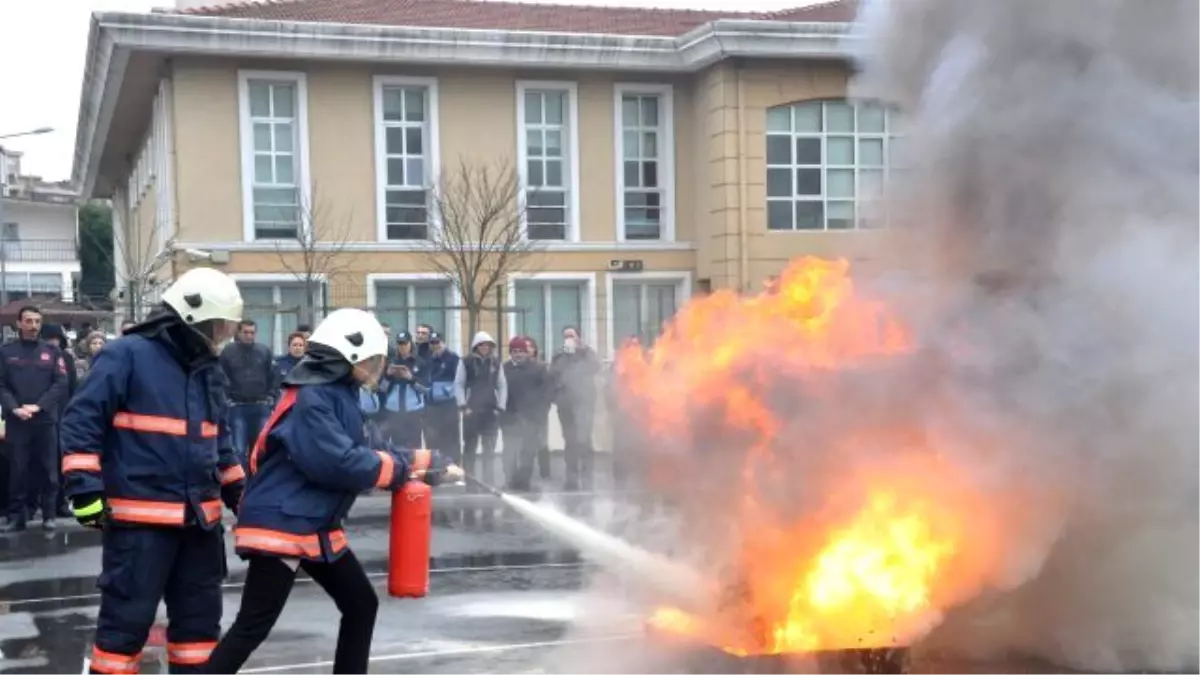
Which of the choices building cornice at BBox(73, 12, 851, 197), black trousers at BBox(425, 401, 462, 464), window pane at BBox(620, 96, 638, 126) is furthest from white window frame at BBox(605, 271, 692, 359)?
black trousers at BBox(425, 401, 462, 464)

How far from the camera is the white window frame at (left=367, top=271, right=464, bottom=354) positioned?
19141 millimetres

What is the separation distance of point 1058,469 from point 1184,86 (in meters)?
2.07

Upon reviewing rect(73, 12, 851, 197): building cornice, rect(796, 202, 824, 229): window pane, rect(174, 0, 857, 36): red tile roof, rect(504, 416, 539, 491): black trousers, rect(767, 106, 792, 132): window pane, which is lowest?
rect(504, 416, 539, 491): black trousers

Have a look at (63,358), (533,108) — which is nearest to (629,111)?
(533,108)

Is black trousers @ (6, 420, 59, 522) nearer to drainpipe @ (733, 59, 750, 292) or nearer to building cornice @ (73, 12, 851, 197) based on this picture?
building cornice @ (73, 12, 851, 197)

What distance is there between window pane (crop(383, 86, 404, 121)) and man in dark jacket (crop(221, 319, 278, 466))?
26.7ft

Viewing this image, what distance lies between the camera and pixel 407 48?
18703 mm

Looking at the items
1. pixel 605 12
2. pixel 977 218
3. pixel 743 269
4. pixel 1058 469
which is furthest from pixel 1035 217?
pixel 605 12

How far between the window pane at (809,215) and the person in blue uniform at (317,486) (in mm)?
15867

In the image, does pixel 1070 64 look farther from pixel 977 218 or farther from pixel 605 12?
pixel 605 12

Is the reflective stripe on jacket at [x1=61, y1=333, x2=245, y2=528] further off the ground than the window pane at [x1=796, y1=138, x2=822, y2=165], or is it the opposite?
the window pane at [x1=796, y1=138, x2=822, y2=165]

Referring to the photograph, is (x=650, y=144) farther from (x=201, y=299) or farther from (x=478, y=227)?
(x=201, y=299)

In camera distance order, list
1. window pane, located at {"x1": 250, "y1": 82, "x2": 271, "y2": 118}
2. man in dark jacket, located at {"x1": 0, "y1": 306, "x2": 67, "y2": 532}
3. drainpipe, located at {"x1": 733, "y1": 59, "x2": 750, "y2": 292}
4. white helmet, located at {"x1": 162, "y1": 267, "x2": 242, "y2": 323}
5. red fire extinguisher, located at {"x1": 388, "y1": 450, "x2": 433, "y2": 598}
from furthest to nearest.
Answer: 1. drainpipe, located at {"x1": 733, "y1": 59, "x2": 750, "y2": 292}
2. window pane, located at {"x1": 250, "y1": 82, "x2": 271, "y2": 118}
3. man in dark jacket, located at {"x1": 0, "y1": 306, "x2": 67, "y2": 532}
4. red fire extinguisher, located at {"x1": 388, "y1": 450, "x2": 433, "y2": 598}
5. white helmet, located at {"x1": 162, "y1": 267, "x2": 242, "y2": 323}

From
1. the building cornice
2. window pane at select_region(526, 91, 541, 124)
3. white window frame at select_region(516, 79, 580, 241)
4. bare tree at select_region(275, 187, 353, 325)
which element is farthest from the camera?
window pane at select_region(526, 91, 541, 124)
